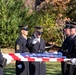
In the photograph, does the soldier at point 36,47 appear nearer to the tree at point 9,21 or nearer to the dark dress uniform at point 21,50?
the dark dress uniform at point 21,50

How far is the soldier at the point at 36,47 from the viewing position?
383 inches

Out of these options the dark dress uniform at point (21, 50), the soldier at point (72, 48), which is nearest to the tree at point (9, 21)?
the dark dress uniform at point (21, 50)

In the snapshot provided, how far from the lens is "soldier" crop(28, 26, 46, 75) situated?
973cm

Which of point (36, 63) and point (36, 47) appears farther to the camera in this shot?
point (36, 63)

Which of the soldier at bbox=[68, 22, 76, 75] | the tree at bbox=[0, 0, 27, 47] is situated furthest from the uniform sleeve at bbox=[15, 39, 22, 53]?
the tree at bbox=[0, 0, 27, 47]

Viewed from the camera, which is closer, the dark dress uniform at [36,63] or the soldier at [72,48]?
the soldier at [72,48]

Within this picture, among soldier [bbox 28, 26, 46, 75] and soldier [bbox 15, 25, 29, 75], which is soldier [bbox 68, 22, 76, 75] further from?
soldier [bbox 15, 25, 29, 75]

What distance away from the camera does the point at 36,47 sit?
9.83 meters

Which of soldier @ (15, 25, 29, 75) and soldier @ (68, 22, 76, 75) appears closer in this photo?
soldier @ (68, 22, 76, 75)

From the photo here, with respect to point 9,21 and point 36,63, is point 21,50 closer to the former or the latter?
point 36,63

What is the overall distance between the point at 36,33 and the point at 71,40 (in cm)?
107

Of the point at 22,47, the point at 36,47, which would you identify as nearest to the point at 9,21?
the point at 22,47

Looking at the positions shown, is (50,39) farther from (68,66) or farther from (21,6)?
(68,66)

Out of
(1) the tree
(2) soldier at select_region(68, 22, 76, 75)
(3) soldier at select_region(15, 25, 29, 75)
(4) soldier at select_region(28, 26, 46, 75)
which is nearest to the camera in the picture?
(2) soldier at select_region(68, 22, 76, 75)
